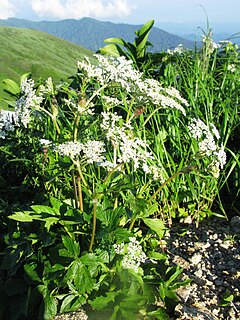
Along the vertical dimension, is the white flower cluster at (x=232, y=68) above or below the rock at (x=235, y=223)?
above

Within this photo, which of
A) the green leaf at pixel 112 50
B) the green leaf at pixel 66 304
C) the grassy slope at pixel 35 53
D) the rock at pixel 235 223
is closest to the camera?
the green leaf at pixel 66 304

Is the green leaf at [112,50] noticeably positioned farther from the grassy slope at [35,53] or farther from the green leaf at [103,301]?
the grassy slope at [35,53]

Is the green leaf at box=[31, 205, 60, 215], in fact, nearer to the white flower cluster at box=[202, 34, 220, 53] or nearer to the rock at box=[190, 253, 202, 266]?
the rock at box=[190, 253, 202, 266]

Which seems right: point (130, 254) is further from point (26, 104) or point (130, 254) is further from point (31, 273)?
point (26, 104)

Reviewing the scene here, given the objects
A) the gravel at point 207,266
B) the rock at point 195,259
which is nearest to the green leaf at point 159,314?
the gravel at point 207,266

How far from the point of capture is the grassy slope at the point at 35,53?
7194 cm

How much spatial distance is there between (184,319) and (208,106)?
6.88 ft

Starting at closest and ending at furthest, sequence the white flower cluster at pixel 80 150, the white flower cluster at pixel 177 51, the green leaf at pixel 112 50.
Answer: the white flower cluster at pixel 80 150 → the white flower cluster at pixel 177 51 → the green leaf at pixel 112 50

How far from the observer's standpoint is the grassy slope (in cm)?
7194

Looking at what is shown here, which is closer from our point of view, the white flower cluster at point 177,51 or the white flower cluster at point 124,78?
the white flower cluster at point 124,78

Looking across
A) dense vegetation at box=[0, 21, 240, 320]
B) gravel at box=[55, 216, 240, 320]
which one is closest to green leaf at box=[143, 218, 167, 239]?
dense vegetation at box=[0, 21, 240, 320]

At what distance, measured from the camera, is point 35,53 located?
8575 cm

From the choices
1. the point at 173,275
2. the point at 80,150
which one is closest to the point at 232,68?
the point at 173,275

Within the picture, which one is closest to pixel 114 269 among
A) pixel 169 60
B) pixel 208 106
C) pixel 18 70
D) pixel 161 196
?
pixel 161 196
